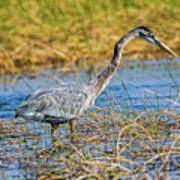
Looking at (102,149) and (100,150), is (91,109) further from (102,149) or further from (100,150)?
(100,150)

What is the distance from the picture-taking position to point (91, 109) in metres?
9.32

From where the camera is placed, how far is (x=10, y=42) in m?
14.4

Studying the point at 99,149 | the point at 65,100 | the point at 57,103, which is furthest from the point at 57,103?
the point at 99,149

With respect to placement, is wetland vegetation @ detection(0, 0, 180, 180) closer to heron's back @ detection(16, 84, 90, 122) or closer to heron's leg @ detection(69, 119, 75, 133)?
heron's leg @ detection(69, 119, 75, 133)

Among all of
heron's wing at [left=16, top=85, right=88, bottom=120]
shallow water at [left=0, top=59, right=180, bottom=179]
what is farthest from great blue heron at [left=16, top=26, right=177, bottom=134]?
shallow water at [left=0, top=59, right=180, bottom=179]

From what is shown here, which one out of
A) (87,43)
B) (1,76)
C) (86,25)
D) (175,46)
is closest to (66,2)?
(86,25)

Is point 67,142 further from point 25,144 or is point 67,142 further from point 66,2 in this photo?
point 66,2

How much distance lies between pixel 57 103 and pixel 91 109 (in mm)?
1795

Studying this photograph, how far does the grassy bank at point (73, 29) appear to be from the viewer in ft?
46.6

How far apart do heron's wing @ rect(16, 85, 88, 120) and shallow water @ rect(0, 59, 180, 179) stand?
8.6 inches

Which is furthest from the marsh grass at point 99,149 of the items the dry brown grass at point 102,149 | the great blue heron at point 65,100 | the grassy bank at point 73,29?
the grassy bank at point 73,29

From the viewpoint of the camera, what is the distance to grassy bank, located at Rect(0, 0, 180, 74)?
559 inches

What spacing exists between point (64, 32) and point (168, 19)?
340 centimetres

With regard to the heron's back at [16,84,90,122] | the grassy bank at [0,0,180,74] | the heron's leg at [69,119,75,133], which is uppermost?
the grassy bank at [0,0,180,74]
